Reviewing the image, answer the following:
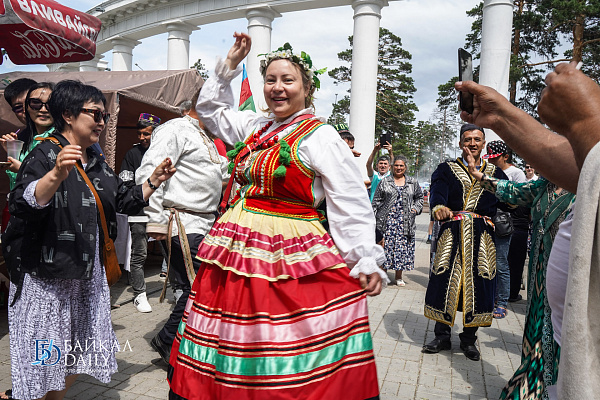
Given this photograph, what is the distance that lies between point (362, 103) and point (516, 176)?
8.86m

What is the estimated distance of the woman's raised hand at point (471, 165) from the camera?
342 centimetres

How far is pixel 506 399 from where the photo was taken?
85.0 inches

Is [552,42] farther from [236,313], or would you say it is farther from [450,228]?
[236,313]

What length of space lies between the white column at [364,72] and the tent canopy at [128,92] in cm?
741

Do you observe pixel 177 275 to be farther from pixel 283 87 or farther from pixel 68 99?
pixel 283 87

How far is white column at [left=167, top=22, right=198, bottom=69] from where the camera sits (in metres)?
18.2

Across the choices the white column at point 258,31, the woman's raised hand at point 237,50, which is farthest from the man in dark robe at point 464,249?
the white column at point 258,31

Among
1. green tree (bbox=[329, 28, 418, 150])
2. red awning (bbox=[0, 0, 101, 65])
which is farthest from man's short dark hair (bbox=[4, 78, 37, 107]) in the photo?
green tree (bbox=[329, 28, 418, 150])

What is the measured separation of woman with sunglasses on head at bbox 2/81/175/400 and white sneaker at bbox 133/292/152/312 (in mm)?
2527

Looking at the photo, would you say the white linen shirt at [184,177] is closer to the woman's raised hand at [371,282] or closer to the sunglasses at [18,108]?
the sunglasses at [18,108]

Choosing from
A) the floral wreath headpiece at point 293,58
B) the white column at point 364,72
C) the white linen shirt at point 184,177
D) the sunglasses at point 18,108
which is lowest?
the white linen shirt at point 184,177

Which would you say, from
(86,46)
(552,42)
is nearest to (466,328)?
(86,46)

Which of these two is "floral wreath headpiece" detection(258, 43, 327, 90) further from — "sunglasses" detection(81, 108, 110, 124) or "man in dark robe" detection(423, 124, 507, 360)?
"man in dark robe" detection(423, 124, 507, 360)

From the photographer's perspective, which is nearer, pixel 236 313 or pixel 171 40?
pixel 236 313
